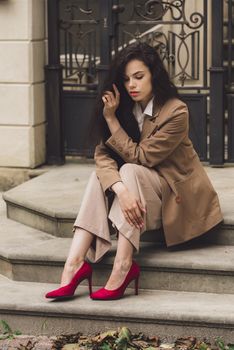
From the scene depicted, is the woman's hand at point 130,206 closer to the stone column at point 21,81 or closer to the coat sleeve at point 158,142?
the coat sleeve at point 158,142

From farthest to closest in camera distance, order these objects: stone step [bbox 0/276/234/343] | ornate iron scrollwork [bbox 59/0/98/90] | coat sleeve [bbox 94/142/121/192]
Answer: ornate iron scrollwork [bbox 59/0/98/90] < coat sleeve [bbox 94/142/121/192] < stone step [bbox 0/276/234/343]

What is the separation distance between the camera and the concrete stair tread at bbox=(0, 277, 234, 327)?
20.3 ft

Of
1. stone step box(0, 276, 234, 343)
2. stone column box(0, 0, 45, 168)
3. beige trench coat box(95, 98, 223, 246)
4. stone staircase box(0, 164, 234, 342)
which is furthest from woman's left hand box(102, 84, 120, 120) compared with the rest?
stone column box(0, 0, 45, 168)

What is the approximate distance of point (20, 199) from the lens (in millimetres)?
7883

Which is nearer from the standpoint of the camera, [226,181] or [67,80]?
[226,181]

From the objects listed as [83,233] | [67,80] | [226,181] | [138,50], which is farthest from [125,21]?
[83,233]

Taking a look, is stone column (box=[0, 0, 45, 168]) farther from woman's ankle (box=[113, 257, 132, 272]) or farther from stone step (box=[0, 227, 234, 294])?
woman's ankle (box=[113, 257, 132, 272])

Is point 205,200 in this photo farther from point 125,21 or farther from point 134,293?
point 125,21

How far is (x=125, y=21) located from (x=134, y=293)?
3.26 meters

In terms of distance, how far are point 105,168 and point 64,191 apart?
5.30ft

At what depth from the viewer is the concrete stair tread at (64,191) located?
7.36m

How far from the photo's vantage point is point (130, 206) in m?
6.26

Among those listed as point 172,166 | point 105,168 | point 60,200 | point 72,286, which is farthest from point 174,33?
point 72,286

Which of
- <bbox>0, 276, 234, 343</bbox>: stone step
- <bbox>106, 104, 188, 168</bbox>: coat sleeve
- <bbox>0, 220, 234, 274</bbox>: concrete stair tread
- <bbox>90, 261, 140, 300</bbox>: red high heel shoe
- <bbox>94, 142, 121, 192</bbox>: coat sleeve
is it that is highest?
<bbox>106, 104, 188, 168</bbox>: coat sleeve
